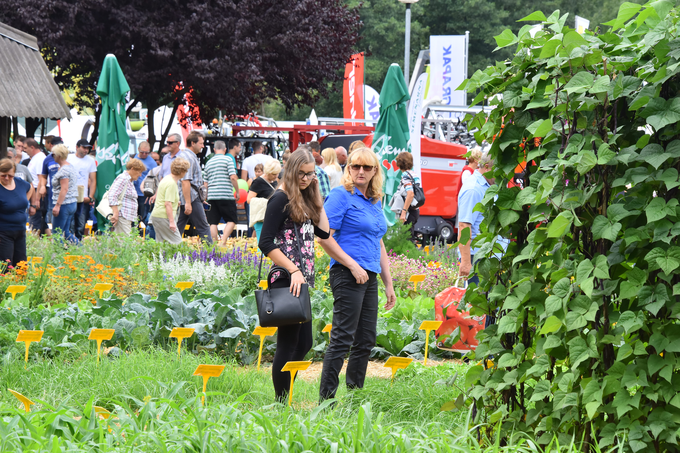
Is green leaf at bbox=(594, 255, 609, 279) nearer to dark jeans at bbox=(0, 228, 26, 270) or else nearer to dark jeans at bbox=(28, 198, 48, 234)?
dark jeans at bbox=(0, 228, 26, 270)

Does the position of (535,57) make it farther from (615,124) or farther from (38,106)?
(38,106)

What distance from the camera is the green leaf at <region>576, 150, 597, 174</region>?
252cm

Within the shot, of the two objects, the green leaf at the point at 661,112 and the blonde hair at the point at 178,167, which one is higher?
the green leaf at the point at 661,112

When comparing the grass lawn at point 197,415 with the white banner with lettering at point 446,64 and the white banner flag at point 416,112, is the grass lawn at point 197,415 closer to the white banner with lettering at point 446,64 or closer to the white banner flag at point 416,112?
the white banner flag at point 416,112

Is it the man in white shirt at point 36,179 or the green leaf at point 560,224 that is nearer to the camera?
the green leaf at point 560,224

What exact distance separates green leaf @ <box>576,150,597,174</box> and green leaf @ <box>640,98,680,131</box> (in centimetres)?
22

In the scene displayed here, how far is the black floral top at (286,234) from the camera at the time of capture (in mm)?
4012

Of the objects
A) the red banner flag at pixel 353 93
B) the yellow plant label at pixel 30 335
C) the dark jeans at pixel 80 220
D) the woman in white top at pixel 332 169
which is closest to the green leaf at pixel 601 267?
the yellow plant label at pixel 30 335

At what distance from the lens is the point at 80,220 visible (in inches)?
455

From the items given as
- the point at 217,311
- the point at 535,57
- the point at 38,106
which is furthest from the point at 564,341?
the point at 38,106

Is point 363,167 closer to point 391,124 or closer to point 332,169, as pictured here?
point 332,169

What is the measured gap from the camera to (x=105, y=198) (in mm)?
10219

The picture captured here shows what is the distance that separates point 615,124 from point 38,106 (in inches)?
374

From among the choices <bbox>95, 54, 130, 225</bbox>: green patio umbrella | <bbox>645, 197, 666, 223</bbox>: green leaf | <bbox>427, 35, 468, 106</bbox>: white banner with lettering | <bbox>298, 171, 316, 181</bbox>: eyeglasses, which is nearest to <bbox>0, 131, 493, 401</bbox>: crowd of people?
<bbox>298, 171, 316, 181</bbox>: eyeglasses
